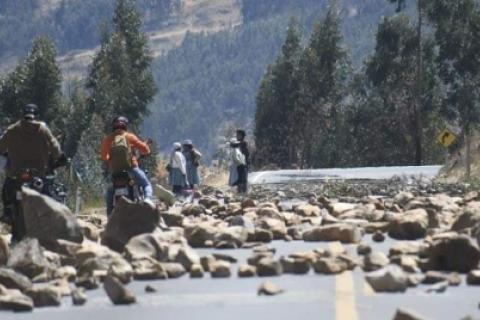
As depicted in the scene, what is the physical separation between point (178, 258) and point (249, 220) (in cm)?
400

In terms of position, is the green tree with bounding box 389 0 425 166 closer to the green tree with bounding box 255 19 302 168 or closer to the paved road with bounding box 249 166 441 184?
the green tree with bounding box 255 19 302 168

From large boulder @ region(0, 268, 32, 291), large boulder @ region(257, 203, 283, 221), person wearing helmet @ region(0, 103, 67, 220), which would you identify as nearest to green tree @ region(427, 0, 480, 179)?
large boulder @ region(257, 203, 283, 221)

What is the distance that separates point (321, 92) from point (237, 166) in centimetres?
6531

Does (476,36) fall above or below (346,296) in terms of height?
above

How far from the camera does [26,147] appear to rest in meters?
17.0

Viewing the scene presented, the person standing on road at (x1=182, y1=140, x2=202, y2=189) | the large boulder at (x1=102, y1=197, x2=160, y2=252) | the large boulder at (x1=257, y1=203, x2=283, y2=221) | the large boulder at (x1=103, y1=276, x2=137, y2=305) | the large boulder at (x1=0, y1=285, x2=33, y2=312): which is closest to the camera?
the large boulder at (x1=0, y1=285, x2=33, y2=312)

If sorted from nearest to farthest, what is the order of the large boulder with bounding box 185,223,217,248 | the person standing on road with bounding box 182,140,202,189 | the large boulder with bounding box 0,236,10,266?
1. the large boulder with bounding box 0,236,10,266
2. the large boulder with bounding box 185,223,217,248
3. the person standing on road with bounding box 182,140,202,189

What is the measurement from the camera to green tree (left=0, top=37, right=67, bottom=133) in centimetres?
8200

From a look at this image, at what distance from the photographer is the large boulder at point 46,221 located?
15211mm

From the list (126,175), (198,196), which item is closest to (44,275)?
(126,175)

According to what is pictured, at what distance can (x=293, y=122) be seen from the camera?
99.1 metres

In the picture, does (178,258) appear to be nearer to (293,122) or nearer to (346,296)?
(346,296)

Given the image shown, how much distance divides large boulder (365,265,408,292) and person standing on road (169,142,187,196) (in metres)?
18.0

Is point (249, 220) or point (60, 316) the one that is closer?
point (60, 316)
